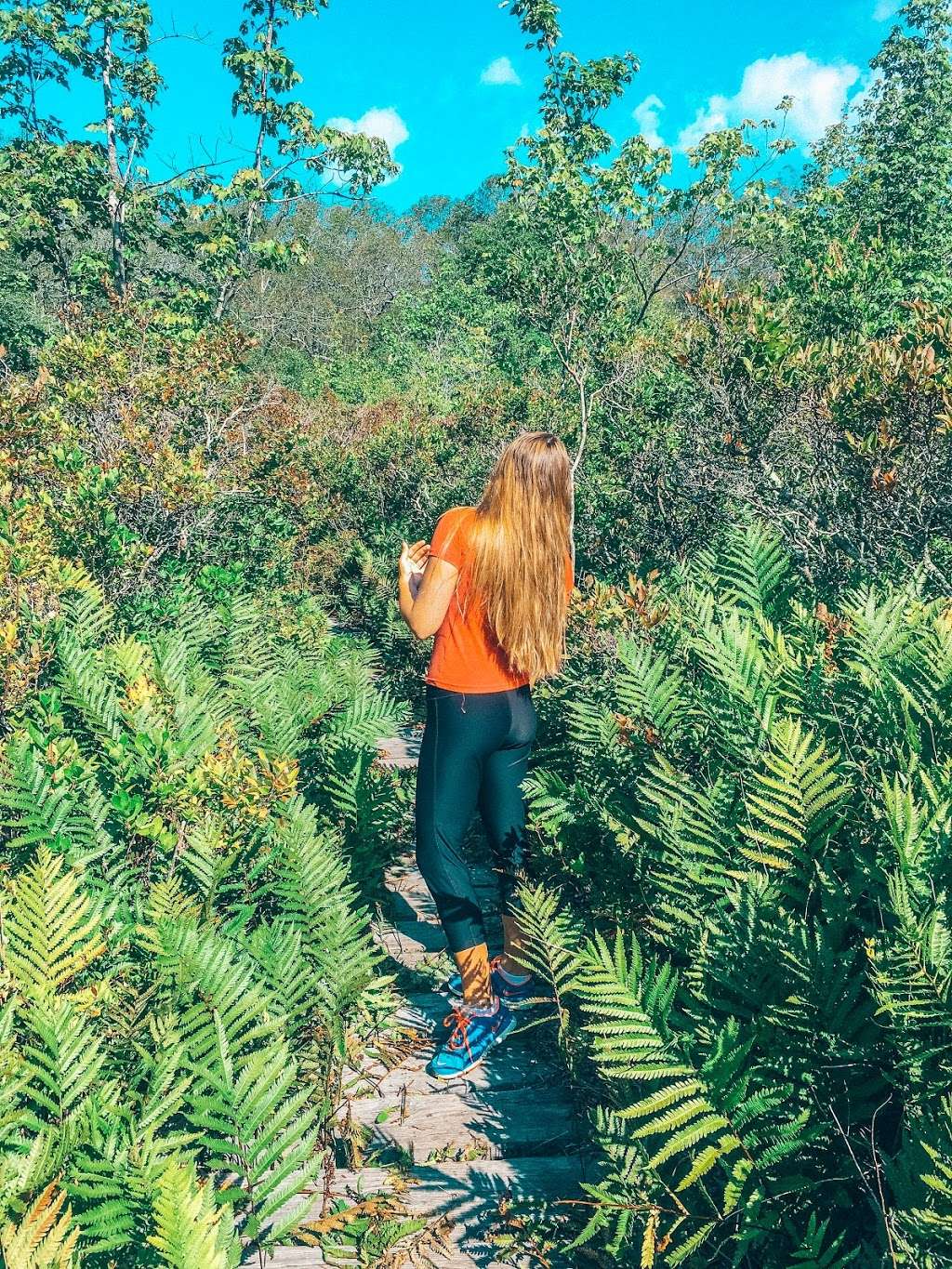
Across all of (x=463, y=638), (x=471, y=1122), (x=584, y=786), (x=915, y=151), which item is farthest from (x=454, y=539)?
(x=915, y=151)

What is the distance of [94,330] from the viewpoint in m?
7.97

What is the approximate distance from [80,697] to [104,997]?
70.0 inches

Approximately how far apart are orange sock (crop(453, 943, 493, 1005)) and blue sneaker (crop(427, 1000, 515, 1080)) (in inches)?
2.0

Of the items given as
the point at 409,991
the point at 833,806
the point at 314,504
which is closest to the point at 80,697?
the point at 409,991

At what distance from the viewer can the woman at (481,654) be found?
9.82 ft

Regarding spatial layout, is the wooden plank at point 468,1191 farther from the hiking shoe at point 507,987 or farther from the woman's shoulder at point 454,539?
the woman's shoulder at point 454,539

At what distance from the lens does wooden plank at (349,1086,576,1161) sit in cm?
268

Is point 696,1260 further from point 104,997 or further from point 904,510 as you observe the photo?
point 904,510

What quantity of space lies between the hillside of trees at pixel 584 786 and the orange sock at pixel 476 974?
0.24 m

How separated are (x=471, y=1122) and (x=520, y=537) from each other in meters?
2.00

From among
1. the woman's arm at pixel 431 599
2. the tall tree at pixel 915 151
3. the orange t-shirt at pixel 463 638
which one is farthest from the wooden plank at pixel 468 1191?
the tall tree at pixel 915 151

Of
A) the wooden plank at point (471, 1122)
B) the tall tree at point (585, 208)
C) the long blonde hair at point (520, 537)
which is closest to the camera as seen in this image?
the wooden plank at point (471, 1122)

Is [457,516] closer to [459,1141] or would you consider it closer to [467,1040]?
[467,1040]

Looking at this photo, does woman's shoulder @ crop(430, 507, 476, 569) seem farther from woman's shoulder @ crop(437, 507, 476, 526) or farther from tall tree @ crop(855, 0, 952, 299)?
tall tree @ crop(855, 0, 952, 299)
